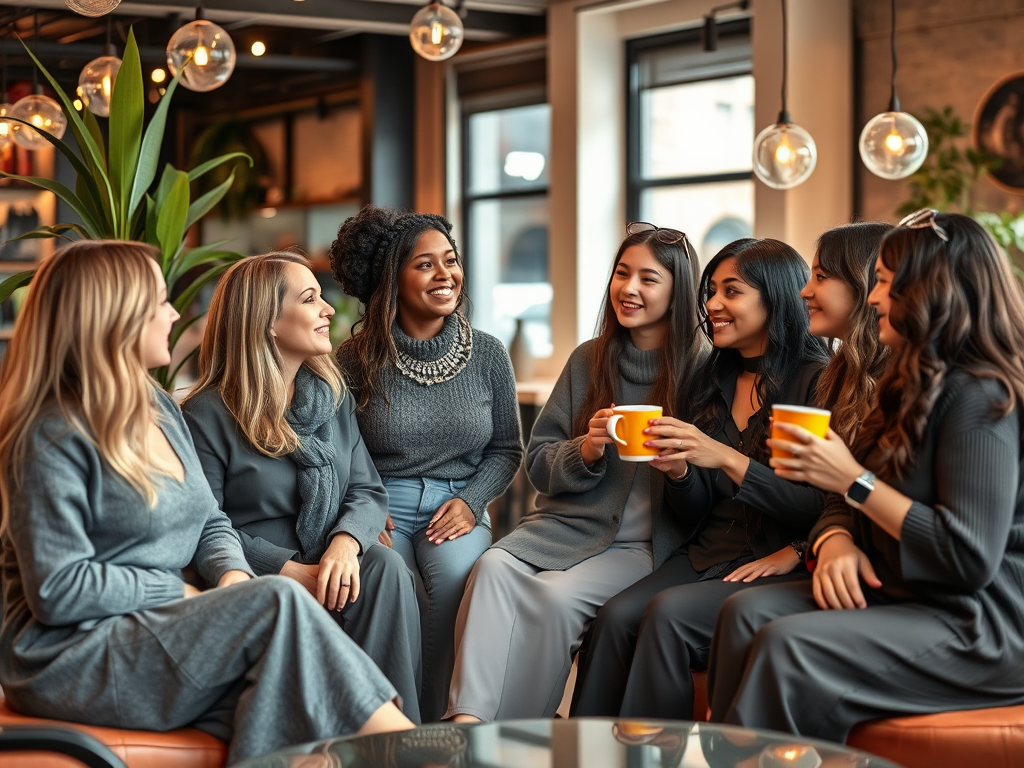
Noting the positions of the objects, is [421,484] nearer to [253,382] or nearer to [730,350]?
[253,382]

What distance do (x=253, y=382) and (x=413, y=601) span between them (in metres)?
0.63

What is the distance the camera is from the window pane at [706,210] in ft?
20.8

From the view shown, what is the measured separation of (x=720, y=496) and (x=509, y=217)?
4.97 meters

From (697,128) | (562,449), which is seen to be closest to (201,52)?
(562,449)

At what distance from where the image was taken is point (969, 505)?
77.5 inches

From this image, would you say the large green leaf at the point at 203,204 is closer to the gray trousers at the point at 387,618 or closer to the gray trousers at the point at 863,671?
the gray trousers at the point at 387,618

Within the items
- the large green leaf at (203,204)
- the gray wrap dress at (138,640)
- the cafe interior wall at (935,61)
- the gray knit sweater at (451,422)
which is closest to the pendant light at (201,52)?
the large green leaf at (203,204)

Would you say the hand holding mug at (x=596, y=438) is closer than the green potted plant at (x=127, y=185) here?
Yes

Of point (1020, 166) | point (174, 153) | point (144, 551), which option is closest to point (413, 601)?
point (144, 551)

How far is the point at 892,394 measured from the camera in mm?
2184

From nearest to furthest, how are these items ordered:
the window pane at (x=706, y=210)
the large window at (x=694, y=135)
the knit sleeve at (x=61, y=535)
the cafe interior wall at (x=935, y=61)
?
the knit sleeve at (x=61, y=535) < the cafe interior wall at (x=935, y=61) < the large window at (x=694, y=135) < the window pane at (x=706, y=210)

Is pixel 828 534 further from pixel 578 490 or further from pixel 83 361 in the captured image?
pixel 83 361

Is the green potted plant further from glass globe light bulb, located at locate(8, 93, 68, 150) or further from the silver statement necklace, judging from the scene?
glass globe light bulb, located at locate(8, 93, 68, 150)

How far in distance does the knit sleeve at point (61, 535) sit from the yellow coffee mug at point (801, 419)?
1.17 m
